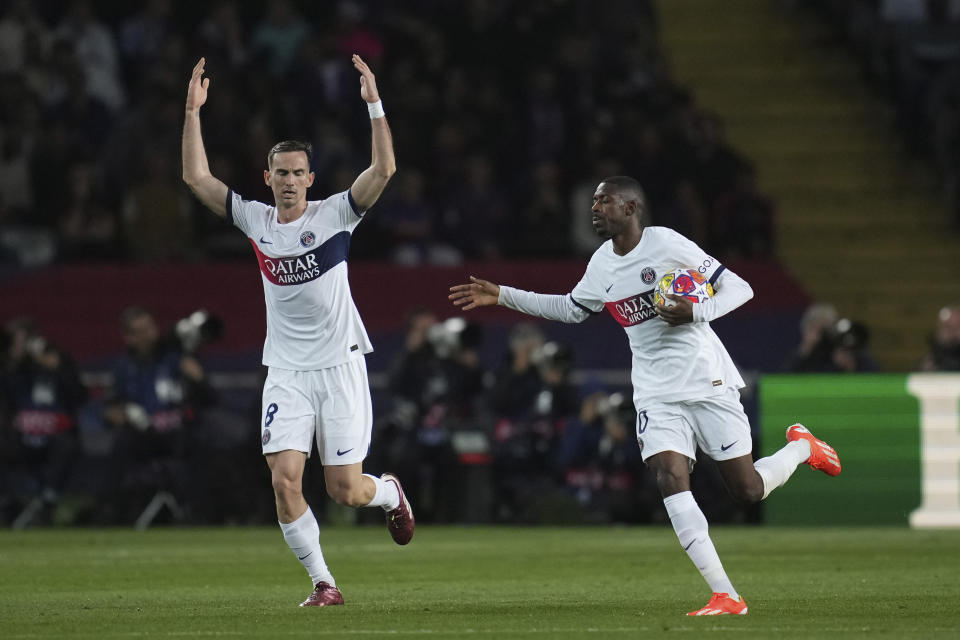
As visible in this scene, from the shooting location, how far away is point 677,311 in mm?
9367

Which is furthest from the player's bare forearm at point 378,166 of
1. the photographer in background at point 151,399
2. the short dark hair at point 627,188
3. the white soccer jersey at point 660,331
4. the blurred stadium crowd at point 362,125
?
the blurred stadium crowd at point 362,125

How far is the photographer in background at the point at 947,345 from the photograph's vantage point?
58.0ft

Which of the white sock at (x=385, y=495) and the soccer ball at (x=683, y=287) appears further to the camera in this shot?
the white sock at (x=385, y=495)

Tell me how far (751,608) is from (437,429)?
8.91m

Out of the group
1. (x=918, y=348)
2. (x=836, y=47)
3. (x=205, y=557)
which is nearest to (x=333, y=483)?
(x=205, y=557)

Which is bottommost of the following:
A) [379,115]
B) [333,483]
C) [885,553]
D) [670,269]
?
[885,553]

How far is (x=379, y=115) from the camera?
32.8 ft

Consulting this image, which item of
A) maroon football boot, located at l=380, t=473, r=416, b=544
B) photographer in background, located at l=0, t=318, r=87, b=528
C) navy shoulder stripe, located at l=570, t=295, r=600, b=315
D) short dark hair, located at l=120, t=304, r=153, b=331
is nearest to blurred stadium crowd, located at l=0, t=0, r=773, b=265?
photographer in background, located at l=0, t=318, r=87, b=528

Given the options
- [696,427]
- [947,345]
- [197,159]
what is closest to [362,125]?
[947,345]

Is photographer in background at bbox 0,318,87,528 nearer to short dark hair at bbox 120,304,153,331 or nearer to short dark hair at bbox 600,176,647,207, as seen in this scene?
short dark hair at bbox 120,304,153,331

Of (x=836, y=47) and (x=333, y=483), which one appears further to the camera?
(x=836, y=47)

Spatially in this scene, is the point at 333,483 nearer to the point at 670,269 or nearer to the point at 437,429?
the point at 670,269

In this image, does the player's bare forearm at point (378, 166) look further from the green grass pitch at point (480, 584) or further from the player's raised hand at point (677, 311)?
the green grass pitch at point (480, 584)

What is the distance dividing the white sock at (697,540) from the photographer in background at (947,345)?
29.2ft
